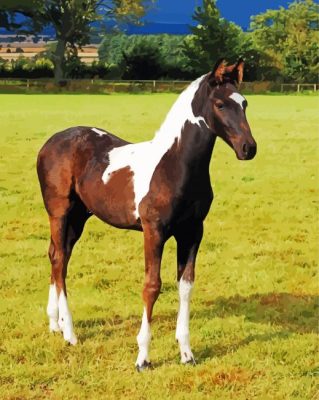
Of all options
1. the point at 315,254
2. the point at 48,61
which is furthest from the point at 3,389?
the point at 48,61

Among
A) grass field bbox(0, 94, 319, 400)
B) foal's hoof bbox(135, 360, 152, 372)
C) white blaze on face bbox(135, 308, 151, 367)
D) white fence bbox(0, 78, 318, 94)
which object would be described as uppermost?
white blaze on face bbox(135, 308, 151, 367)

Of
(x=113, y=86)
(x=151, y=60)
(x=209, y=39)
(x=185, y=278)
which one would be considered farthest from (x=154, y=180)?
(x=209, y=39)

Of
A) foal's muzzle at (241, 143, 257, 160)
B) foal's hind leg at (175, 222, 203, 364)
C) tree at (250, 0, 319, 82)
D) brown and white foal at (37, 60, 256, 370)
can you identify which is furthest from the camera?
tree at (250, 0, 319, 82)

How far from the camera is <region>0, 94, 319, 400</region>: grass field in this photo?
6.16 m

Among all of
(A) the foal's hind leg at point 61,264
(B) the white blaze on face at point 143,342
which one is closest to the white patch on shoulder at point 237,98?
(B) the white blaze on face at point 143,342

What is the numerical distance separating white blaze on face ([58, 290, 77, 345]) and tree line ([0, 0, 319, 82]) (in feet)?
223

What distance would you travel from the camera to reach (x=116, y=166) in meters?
6.73

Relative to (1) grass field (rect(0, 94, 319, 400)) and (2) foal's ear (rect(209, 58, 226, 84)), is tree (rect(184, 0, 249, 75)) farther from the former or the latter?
(2) foal's ear (rect(209, 58, 226, 84))

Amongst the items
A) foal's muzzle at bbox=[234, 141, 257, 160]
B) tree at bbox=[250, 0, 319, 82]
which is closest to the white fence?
tree at bbox=[250, 0, 319, 82]

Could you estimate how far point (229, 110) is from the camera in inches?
231

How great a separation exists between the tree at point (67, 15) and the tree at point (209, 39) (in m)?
6.24

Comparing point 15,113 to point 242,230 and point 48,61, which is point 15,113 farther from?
point 48,61

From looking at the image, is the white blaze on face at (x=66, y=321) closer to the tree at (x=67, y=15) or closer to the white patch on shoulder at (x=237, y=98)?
the white patch on shoulder at (x=237, y=98)

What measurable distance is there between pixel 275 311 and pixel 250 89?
63709mm
